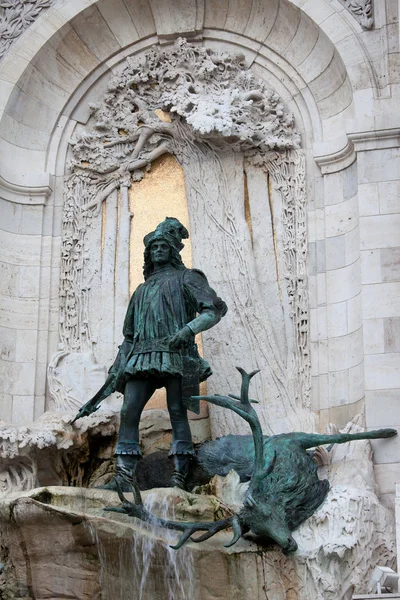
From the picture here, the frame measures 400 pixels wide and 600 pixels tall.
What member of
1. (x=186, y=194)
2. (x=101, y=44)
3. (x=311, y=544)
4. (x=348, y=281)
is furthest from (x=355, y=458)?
(x=101, y=44)

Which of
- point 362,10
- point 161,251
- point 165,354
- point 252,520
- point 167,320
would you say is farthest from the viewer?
point 362,10

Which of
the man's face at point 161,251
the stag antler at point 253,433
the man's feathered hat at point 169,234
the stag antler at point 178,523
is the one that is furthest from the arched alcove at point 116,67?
the stag antler at point 178,523

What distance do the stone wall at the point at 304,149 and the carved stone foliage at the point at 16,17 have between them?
10 centimetres

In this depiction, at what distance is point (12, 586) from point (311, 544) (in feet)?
7.82

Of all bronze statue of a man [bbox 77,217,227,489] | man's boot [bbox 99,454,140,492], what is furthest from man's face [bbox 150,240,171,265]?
man's boot [bbox 99,454,140,492]

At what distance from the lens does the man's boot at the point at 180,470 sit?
1066cm

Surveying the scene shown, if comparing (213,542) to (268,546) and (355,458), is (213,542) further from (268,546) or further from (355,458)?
(355,458)

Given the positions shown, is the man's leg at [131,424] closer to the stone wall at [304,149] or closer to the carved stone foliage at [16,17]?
the stone wall at [304,149]

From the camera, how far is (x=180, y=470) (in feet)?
35.2

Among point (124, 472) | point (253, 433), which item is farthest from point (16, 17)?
point (253, 433)

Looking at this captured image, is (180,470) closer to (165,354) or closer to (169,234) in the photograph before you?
(165,354)

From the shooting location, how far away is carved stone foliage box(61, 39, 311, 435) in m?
12.2

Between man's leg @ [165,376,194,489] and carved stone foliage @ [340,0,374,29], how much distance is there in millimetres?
4135

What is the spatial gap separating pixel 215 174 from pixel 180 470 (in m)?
3.43
